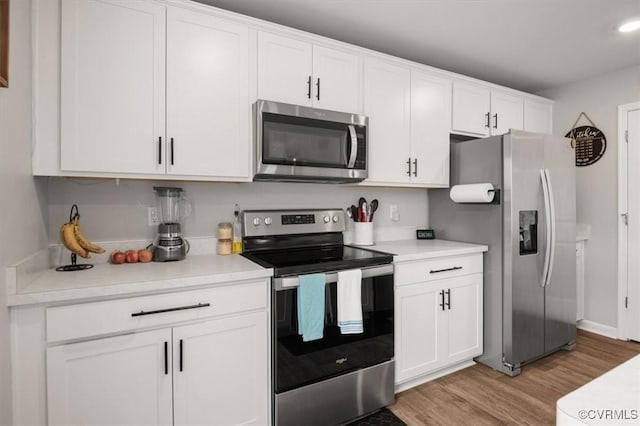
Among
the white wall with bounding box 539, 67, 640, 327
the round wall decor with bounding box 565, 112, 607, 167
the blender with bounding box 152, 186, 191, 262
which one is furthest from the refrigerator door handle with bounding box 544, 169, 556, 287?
the blender with bounding box 152, 186, 191, 262

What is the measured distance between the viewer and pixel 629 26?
7.68 ft

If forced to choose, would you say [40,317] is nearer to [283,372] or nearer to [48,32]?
[283,372]

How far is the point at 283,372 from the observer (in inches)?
68.4

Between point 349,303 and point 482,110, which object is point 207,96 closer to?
point 349,303

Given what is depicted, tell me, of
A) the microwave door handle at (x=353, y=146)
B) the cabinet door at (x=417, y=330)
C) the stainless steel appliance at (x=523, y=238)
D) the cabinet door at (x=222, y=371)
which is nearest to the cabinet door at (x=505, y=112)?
the stainless steel appliance at (x=523, y=238)

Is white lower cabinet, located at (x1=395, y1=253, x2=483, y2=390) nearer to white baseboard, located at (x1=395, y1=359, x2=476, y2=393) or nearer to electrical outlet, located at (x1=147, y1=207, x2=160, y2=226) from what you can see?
white baseboard, located at (x1=395, y1=359, x2=476, y2=393)

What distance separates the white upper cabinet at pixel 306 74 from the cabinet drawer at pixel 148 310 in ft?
3.81

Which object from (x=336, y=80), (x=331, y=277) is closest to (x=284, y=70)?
(x=336, y=80)

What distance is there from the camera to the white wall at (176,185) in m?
1.85

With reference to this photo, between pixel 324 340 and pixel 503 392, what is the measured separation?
136 cm

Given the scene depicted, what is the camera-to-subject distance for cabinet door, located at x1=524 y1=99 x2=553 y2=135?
3.35 metres

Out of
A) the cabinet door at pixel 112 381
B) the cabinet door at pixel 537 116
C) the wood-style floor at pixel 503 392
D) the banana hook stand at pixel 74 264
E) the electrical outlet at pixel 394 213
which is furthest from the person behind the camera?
the cabinet door at pixel 537 116

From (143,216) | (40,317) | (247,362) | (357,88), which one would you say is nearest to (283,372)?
(247,362)

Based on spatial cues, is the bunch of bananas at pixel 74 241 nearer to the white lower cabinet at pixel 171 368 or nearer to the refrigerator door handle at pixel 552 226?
the white lower cabinet at pixel 171 368
